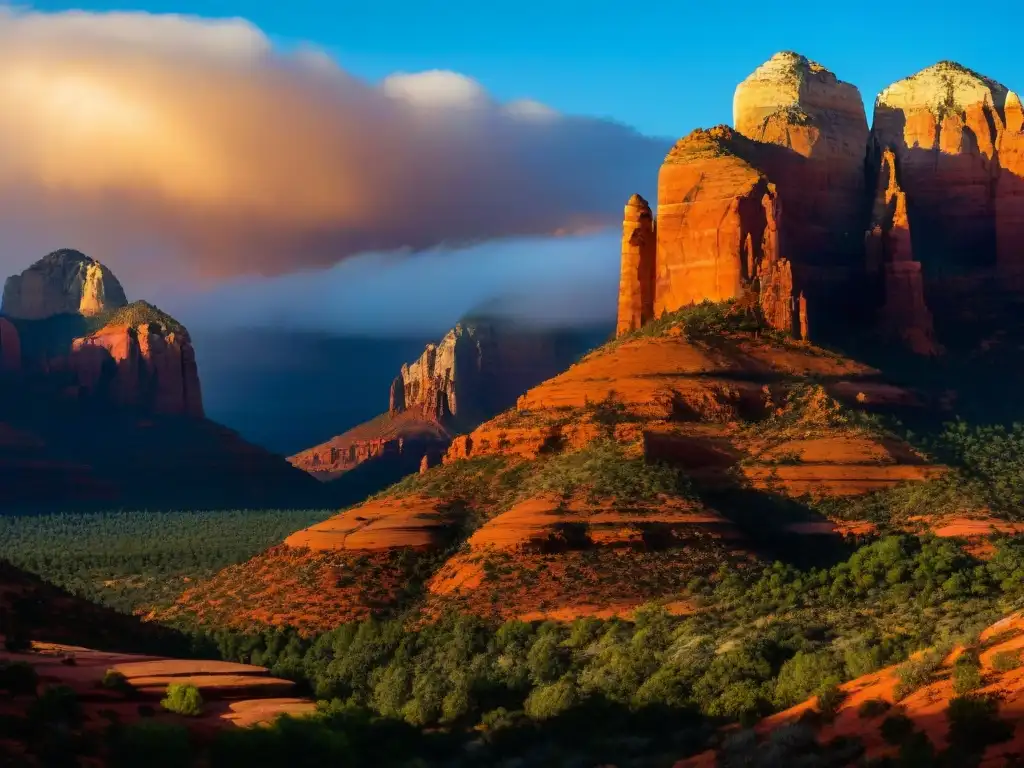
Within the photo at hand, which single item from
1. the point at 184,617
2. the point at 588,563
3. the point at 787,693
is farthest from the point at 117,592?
the point at 787,693

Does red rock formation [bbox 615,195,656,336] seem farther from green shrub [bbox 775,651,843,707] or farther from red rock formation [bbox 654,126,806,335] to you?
green shrub [bbox 775,651,843,707]

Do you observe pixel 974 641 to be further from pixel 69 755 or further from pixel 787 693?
pixel 69 755

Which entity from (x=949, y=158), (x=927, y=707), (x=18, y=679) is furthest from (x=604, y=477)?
(x=949, y=158)

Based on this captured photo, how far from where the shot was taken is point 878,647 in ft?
221

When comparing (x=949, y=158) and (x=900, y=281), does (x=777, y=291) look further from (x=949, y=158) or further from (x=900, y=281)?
(x=949, y=158)

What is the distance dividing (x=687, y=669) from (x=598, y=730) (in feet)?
19.1

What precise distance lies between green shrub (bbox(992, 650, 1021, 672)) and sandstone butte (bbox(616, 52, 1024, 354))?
59.9 meters

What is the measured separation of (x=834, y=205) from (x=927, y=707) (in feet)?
271

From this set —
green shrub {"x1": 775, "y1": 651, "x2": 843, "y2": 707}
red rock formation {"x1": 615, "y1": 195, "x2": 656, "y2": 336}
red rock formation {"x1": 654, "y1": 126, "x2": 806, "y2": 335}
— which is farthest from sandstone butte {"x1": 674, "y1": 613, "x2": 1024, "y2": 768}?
red rock formation {"x1": 615, "y1": 195, "x2": 656, "y2": 336}

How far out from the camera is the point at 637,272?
400 ft

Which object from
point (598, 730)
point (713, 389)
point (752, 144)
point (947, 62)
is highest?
point (947, 62)

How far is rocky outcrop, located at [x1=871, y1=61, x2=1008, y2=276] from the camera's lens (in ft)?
443

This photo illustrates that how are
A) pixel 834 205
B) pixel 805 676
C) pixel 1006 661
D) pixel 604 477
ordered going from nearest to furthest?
pixel 1006 661, pixel 805 676, pixel 604 477, pixel 834 205

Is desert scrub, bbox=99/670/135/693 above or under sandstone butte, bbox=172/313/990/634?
under
